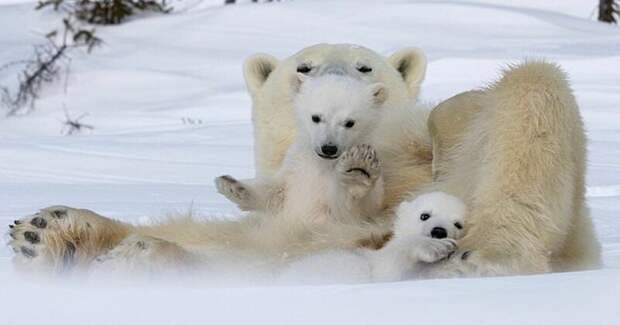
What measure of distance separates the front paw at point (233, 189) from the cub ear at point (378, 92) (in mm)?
494

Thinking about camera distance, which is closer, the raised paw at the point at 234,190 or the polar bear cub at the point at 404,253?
the polar bear cub at the point at 404,253

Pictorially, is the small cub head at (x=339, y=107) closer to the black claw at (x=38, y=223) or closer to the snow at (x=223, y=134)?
the snow at (x=223, y=134)

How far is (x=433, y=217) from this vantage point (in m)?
2.92

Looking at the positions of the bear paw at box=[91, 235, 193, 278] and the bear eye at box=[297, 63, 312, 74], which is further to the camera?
the bear eye at box=[297, 63, 312, 74]

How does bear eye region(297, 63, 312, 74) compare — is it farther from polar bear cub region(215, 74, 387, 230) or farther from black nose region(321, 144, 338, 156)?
black nose region(321, 144, 338, 156)

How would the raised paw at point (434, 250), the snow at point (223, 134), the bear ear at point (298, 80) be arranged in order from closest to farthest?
1. the snow at point (223, 134)
2. the raised paw at point (434, 250)
3. the bear ear at point (298, 80)

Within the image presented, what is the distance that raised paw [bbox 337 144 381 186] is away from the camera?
3148 mm

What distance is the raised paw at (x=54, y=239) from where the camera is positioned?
9.75ft

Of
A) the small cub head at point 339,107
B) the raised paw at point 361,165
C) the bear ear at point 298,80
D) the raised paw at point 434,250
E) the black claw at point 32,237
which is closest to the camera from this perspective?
the raised paw at point 434,250

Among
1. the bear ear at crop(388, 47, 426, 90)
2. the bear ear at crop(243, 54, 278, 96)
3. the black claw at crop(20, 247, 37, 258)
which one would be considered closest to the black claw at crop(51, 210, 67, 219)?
the black claw at crop(20, 247, 37, 258)

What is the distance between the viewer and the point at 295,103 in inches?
149

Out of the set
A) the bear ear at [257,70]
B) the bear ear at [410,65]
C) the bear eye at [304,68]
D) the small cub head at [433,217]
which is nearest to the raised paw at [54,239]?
the small cub head at [433,217]

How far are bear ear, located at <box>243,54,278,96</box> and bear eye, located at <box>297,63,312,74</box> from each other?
0.98 feet

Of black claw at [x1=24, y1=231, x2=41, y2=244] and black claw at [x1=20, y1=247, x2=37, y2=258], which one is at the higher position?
black claw at [x1=24, y1=231, x2=41, y2=244]
